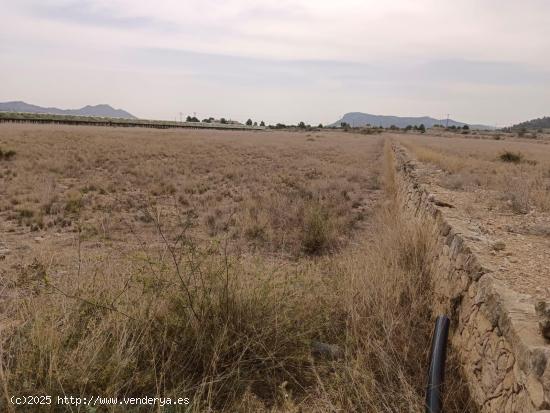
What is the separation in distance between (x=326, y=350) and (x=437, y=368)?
1.07 metres

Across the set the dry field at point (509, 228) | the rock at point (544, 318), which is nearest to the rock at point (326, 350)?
the dry field at point (509, 228)

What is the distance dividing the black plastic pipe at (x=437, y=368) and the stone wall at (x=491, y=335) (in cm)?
16

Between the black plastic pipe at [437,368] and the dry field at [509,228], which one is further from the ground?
the dry field at [509,228]

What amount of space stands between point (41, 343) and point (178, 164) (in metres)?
19.9

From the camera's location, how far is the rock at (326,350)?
3.86 m

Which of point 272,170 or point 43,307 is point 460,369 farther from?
point 272,170

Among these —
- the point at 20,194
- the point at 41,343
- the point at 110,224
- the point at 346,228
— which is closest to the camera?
the point at 41,343

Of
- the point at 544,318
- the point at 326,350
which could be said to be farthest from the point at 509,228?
the point at 544,318

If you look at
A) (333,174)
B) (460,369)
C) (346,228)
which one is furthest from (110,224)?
(333,174)

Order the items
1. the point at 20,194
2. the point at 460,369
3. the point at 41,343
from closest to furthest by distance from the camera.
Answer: the point at 41,343
the point at 460,369
the point at 20,194

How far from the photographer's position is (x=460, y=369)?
3.31 metres

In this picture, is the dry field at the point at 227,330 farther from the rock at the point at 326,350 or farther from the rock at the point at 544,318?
the rock at the point at 544,318

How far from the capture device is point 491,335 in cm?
282

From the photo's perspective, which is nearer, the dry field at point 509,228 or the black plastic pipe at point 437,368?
the black plastic pipe at point 437,368
